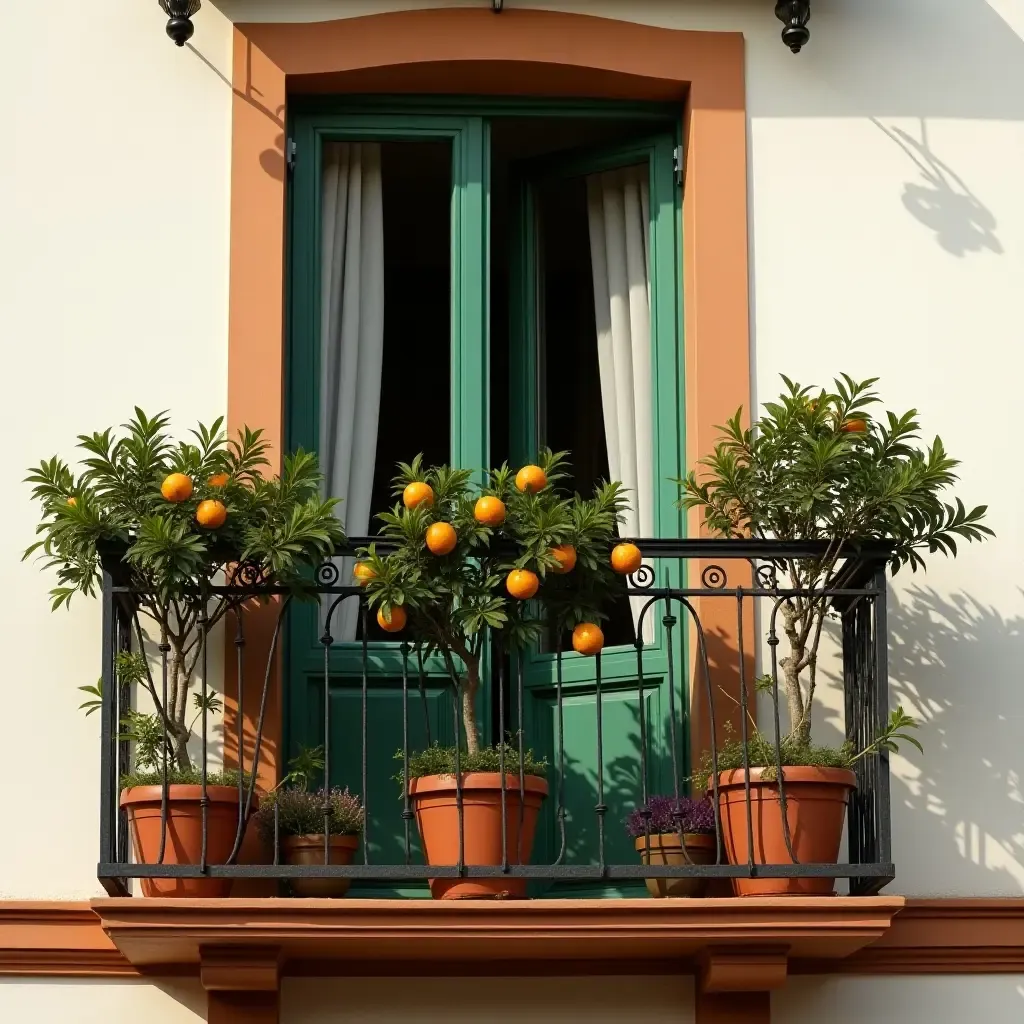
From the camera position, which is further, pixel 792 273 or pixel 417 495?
pixel 792 273

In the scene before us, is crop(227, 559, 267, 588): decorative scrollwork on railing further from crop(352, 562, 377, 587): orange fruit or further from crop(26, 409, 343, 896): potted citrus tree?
crop(352, 562, 377, 587): orange fruit

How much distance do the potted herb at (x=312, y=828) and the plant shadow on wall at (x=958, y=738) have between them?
72.0 inches

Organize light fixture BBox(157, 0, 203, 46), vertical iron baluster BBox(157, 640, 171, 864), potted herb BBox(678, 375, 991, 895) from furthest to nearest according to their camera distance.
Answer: light fixture BBox(157, 0, 203, 46), potted herb BBox(678, 375, 991, 895), vertical iron baluster BBox(157, 640, 171, 864)

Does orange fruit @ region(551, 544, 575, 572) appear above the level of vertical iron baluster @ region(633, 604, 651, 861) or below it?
above

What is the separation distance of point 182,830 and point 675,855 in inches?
59.9

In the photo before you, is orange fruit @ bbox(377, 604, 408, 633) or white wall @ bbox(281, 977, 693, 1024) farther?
white wall @ bbox(281, 977, 693, 1024)

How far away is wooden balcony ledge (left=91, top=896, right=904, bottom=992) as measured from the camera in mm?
7211

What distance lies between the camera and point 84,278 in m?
8.48

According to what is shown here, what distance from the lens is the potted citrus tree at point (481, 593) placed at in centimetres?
744

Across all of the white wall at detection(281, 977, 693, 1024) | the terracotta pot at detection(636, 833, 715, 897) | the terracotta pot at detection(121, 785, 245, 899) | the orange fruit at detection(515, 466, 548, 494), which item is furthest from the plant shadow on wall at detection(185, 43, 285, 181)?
the white wall at detection(281, 977, 693, 1024)

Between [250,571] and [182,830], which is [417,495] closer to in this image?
[250,571]

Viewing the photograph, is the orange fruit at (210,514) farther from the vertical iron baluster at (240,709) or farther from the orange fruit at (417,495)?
the orange fruit at (417,495)

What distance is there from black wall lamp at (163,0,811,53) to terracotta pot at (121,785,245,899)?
2666 mm

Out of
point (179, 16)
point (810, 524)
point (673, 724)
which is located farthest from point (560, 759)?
point (179, 16)
